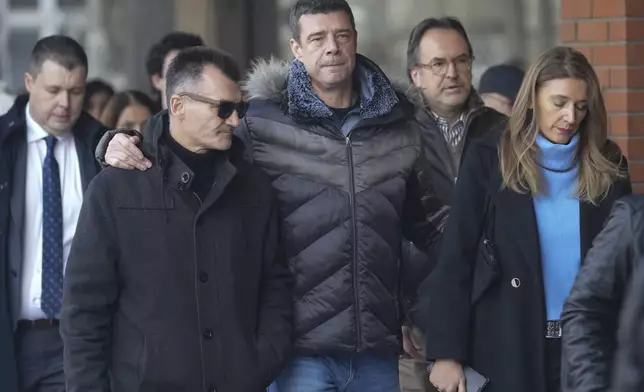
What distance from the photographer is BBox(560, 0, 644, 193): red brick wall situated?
6539 mm

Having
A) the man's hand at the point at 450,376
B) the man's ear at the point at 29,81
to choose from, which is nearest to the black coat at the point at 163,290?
the man's hand at the point at 450,376

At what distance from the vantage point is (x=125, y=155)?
458 cm

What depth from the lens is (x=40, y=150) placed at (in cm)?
573

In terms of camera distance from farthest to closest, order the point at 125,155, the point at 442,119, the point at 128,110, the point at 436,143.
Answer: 1. the point at 128,110
2. the point at 442,119
3. the point at 436,143
4. the point at 125,155

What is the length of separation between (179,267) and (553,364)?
1.30 metres

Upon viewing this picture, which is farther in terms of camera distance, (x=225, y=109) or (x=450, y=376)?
(x=450, y=376)

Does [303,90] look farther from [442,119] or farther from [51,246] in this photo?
[51,246]

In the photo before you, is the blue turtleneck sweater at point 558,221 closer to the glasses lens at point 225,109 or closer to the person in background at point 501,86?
the glasses lens at point 225,109

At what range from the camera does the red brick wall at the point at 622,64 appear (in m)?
6.54

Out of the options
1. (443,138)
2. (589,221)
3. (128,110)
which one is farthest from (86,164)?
(589,221)

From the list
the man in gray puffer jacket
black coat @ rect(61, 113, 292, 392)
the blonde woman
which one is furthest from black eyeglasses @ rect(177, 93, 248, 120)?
the blonde woman

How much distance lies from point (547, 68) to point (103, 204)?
158 cm

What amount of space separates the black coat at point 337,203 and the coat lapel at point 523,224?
0.37m

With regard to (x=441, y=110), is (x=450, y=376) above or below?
below
